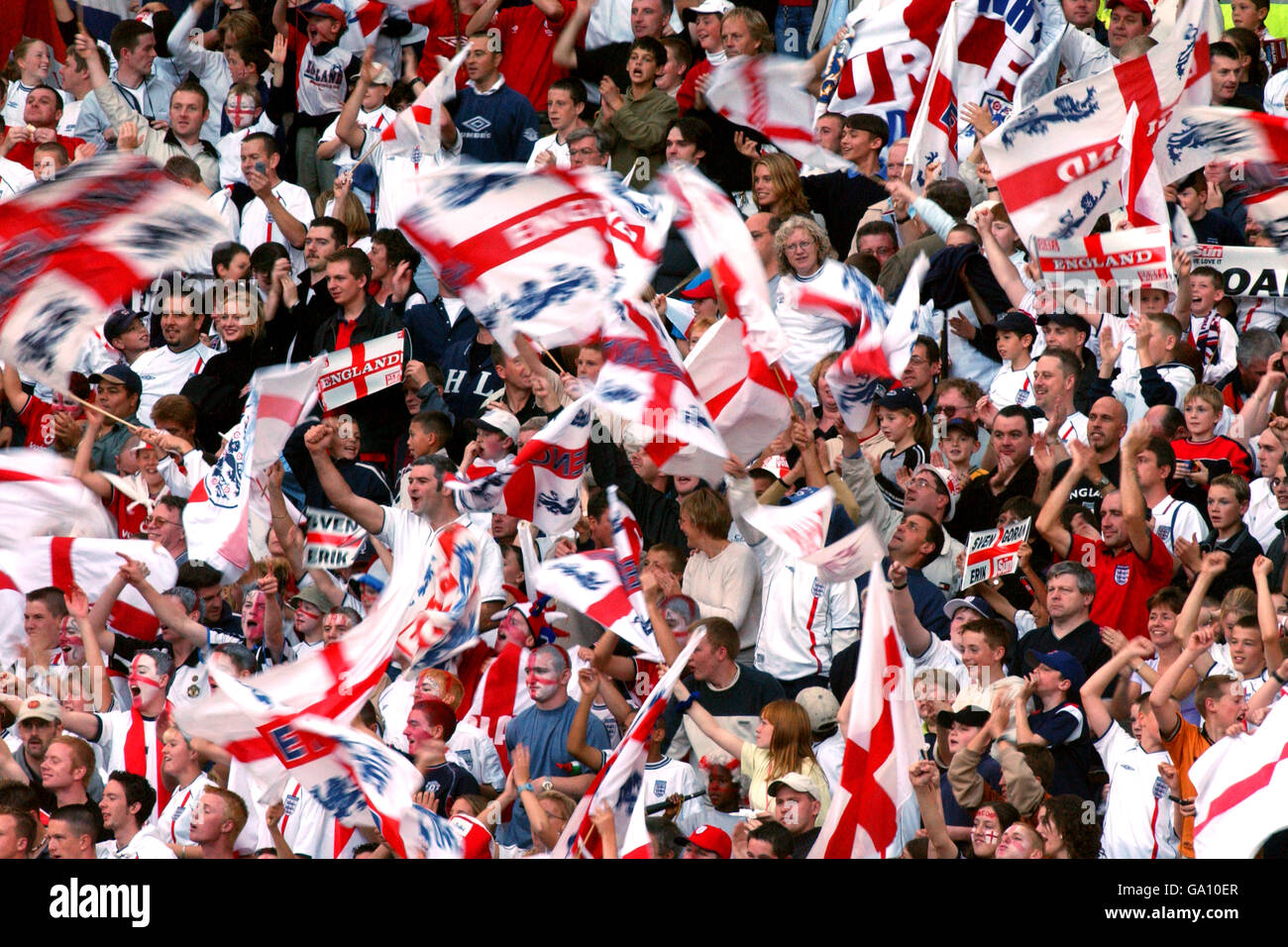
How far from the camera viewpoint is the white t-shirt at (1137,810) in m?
8.71

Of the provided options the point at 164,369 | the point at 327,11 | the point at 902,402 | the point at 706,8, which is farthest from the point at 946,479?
the point at 327,11

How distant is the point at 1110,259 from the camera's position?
11.1 metres

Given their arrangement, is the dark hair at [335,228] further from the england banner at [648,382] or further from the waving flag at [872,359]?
the england banner at [648,382]

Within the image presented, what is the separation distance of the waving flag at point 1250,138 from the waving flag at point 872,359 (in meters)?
1.94

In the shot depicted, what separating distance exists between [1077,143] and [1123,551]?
2.22m

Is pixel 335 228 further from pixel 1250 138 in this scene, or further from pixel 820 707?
pixel 1250 138

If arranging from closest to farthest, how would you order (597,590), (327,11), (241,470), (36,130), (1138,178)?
(597,590) → (241,470) → (1138,178) → (36,130) → (327,11)

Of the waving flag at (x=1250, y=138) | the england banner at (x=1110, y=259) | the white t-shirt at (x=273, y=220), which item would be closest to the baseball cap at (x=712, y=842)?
the england banner at (x=1110, y=259)

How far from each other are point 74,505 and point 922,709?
3610 mm

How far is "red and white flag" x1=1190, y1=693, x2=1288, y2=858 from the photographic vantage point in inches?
315

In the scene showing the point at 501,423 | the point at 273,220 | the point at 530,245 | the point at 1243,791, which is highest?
the point at 530,245

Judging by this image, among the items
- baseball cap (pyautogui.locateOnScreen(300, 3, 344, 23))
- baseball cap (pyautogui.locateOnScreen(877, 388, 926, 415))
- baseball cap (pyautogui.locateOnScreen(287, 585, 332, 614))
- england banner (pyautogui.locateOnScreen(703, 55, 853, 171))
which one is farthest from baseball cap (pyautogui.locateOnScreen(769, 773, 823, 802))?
baseball cap (pyautogui.locateOnScreen(300, 3, 344, 23))
